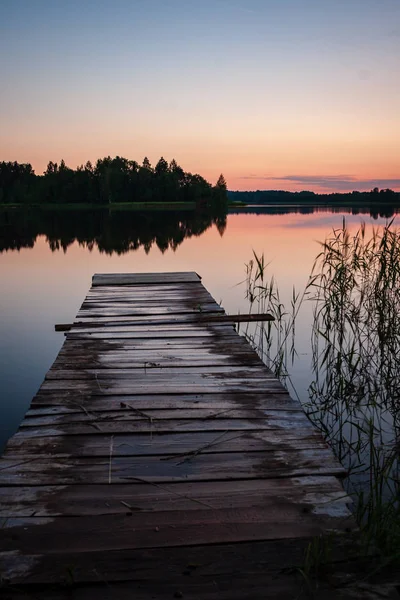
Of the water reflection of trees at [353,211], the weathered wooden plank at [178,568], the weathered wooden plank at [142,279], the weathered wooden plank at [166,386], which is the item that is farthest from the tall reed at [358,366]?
the water reflection of trees at [353,211]

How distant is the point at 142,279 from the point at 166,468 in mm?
6695

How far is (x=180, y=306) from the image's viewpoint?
6473mm

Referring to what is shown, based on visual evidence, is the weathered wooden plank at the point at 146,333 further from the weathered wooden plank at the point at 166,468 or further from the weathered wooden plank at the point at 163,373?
the weathered wooden plank at the point at 166,468

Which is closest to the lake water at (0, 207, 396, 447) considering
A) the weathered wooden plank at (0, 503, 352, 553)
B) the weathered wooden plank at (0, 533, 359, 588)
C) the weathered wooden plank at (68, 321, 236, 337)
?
the weathered wooden plank at (68, 321, 236, 337)

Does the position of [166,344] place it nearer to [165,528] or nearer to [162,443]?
[162,443]

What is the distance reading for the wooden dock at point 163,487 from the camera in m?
1.59

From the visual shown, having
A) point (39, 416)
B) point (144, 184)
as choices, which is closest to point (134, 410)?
point (39, 416)

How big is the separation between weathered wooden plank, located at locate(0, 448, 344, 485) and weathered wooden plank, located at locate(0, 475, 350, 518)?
5 cm

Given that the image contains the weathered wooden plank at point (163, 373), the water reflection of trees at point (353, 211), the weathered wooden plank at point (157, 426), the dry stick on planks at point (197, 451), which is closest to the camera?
Answer: the dry stick on planks at point (197, 451)

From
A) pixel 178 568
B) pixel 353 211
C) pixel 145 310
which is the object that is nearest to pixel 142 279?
pixel 145 310

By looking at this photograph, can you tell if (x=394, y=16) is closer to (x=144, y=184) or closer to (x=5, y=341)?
(x=5, y=341)

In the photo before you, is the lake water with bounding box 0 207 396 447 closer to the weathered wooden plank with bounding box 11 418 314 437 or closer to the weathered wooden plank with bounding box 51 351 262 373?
the weathered wooden plank with bounding box 51 351 262 373

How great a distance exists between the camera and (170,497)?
2047 mm

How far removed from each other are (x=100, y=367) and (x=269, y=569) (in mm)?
2519
